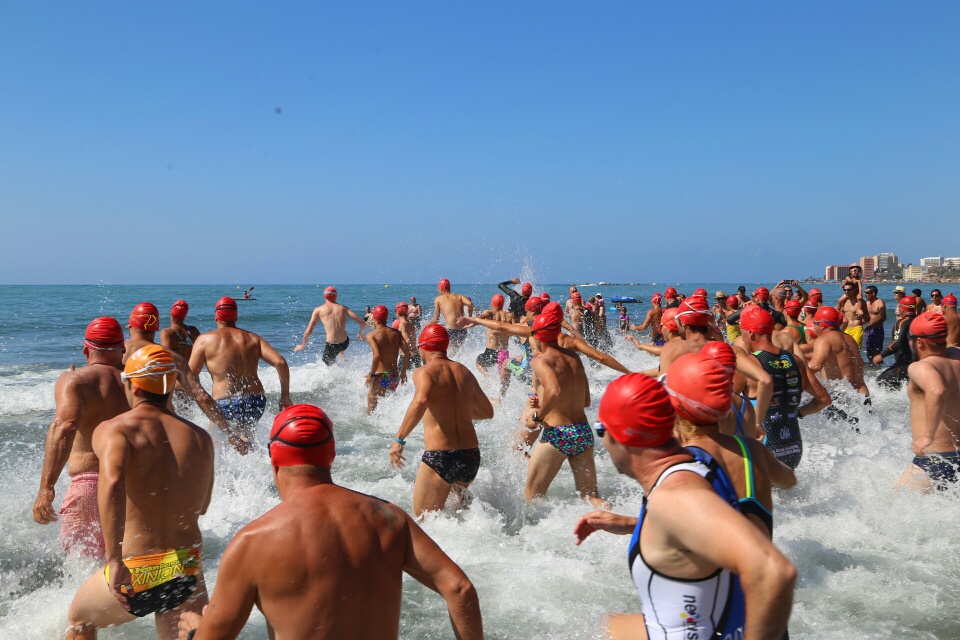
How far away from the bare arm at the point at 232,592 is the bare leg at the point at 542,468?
13.9ft

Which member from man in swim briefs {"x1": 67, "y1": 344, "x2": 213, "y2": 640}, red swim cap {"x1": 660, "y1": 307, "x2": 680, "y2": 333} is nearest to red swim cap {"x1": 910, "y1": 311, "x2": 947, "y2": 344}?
red swim cap {"x1": 660, "y1": 307, "x2": 680, "y2": 333}

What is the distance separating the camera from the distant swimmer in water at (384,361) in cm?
1027

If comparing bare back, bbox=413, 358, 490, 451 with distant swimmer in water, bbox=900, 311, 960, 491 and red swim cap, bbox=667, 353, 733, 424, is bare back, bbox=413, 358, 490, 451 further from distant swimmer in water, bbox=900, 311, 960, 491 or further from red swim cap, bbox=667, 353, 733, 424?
distant swimmer in water, bbox=900, 311, 960, 491

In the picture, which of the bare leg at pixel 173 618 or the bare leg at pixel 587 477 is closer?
the bare leg at pixel 173 618

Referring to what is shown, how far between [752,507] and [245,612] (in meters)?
1.69

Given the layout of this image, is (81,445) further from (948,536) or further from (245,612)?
(948,536)

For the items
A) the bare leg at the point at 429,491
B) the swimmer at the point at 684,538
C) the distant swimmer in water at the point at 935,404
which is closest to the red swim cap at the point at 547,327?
the bare leg at the point at 429,491

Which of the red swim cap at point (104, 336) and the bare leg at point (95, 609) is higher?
the red swim cap at point (104, 336)

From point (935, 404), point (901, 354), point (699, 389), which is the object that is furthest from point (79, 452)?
point (901, 354)

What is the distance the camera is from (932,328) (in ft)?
17.1

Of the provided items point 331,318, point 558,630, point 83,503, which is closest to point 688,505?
point 558,630

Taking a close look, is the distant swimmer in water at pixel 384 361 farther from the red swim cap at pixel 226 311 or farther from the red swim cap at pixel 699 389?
the red swim cap at pixel 699 389

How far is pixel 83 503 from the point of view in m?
4.27

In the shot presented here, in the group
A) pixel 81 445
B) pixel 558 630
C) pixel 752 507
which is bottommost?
pixel 558 630
